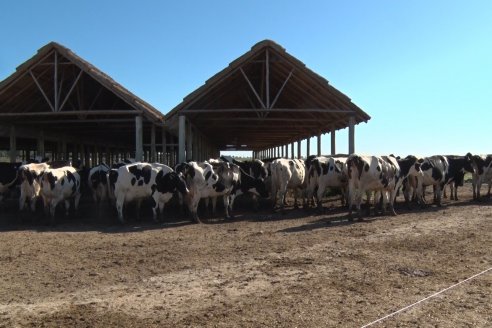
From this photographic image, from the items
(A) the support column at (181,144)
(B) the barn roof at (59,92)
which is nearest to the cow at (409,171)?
(A) the support column at (181,144)

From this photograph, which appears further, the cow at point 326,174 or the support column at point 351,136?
the support column at point 351,136

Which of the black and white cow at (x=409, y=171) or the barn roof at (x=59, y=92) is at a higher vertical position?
the barn roof at (x=59, y=92)

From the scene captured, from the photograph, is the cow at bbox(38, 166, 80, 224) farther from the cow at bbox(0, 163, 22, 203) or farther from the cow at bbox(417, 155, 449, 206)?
the cow at bbox(417, 155, 449, 206)

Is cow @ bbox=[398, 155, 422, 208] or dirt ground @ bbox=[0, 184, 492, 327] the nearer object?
dirt ground @ bbox=[0, 184, 492, 327]

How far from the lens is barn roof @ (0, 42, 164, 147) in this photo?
667 inches

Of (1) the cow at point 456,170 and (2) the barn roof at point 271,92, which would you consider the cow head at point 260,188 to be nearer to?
(2) the barn roof at point 271,92

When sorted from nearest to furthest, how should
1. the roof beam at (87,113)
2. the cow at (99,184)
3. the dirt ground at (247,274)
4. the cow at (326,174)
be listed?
the dirt ground at (247,274)
the cow at (99,184)
the cow at (326,174)
the roof beam at (87,113)

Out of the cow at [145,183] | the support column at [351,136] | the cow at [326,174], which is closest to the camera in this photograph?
the cow at [145,183]

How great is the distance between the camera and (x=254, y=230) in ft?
39.7

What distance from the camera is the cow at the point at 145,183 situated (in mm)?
14102

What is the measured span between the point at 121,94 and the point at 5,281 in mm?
10887

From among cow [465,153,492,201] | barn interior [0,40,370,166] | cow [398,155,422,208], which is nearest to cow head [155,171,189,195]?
barn interior [0,40,370,166]

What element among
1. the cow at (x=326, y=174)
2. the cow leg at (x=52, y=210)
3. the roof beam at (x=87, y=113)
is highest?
the roof beam at (x=87, y=113)

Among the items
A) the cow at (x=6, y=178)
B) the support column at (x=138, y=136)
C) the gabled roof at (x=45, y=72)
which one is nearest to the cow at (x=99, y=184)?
the support column at (x=138, y=136)
